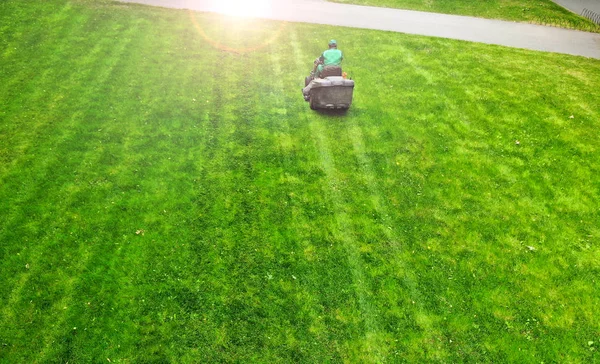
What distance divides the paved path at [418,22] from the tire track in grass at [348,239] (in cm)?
900

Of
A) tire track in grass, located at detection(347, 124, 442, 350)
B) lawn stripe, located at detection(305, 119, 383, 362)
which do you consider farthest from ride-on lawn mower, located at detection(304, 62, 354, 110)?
tire track in grass, located at detection(347, 124, 442, 350)

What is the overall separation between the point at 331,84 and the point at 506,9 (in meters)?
16.3

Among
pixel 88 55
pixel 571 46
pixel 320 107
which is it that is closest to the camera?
pixel 320 107

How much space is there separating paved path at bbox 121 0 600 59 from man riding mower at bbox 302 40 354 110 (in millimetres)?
7494

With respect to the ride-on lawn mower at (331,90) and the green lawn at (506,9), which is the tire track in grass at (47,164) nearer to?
the ride-on lawn mower at (331,90)

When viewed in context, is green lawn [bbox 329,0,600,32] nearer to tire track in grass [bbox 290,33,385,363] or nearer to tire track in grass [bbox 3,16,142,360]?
tire track in grass [bbox 290,33,385,363]

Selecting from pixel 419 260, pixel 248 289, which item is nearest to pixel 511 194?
pixel 419 260

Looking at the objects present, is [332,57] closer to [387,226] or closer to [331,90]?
[331,90]

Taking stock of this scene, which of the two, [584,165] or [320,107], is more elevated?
[320,107]

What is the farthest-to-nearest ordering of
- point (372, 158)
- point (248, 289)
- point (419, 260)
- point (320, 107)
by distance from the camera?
point (320, 107), point (372, 158), point (419, 260), point (248, 289)

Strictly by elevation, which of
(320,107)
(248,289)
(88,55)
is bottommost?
(248,289)

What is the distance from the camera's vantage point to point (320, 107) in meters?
13.9

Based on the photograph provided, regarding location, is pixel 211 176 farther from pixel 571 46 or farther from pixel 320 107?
pixel 571 46

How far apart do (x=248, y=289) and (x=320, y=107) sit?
741cm
